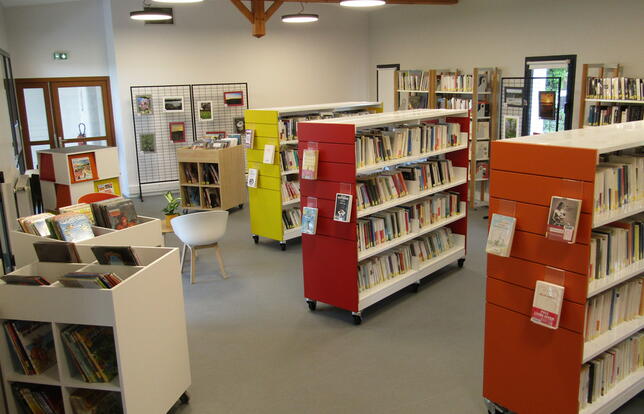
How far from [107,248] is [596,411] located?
3.17 meters

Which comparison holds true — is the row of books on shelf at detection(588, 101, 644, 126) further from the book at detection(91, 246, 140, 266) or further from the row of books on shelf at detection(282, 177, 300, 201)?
the book at detection(91, 246, 140, 266)

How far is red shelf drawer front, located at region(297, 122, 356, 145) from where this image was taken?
4.53 meters

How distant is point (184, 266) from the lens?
258 inches

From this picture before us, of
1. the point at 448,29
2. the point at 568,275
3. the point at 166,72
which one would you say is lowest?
the point at 568,275

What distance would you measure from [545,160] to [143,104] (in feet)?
28.7

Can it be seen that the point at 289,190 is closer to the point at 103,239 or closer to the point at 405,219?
the point at 405,219

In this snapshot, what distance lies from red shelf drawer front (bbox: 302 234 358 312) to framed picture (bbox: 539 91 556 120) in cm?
507

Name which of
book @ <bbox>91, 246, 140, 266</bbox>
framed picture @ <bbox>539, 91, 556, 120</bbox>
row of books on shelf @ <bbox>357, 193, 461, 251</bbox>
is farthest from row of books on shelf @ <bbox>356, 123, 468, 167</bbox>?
framed picture @ <bbox>539, 91, 556, 120</bbox>

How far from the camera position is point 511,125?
8805mm

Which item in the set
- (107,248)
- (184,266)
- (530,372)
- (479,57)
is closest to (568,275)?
(530,372)

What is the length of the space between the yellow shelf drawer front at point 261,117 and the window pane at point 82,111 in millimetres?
5107

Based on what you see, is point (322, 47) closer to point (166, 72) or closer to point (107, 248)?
point (166, 72)

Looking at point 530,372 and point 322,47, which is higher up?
point 322,47

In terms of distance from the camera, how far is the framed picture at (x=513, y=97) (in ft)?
28.1
